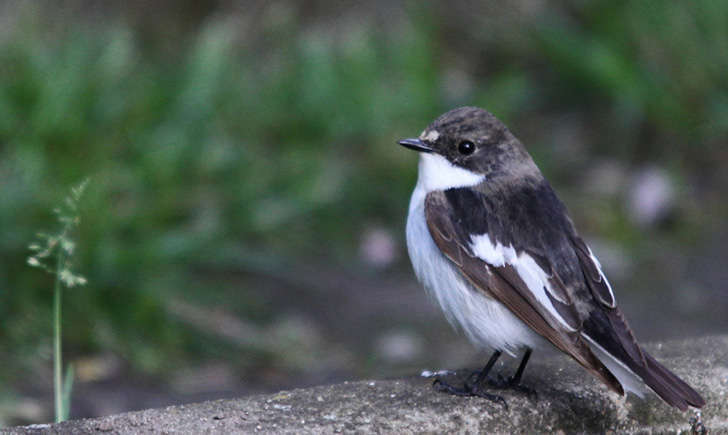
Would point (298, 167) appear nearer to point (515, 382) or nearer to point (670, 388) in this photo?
point (515, 382)

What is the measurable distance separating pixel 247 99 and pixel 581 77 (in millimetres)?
2379

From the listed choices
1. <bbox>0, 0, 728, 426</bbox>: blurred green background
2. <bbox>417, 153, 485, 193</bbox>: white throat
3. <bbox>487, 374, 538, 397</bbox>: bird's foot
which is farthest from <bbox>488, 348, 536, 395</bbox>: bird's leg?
<bbox>0, 0, 728, 426</bbox>: blurred green background

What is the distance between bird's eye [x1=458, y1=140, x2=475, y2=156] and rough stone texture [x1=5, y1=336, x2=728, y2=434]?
0.76 meters

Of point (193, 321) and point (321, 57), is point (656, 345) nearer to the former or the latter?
point (193, 321)

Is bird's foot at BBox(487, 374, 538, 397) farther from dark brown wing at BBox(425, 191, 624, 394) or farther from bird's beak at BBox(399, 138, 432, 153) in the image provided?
bird's beak at BBox(399, 138, 432, 153)

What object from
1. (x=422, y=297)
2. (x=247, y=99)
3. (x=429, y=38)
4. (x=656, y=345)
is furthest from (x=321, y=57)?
(x=656, y=345)

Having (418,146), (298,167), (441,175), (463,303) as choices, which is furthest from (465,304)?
(298,167)

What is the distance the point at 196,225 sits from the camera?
18.2 feet

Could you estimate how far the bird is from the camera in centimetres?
323

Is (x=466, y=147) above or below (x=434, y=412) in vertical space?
above

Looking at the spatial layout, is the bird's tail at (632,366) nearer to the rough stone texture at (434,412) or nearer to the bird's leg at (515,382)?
the rough stone texture at (434,412)

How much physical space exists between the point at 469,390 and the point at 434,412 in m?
0.24

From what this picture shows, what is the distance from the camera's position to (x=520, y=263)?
133 inches

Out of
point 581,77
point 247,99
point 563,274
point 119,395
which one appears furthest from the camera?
point 581,77
